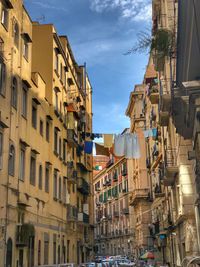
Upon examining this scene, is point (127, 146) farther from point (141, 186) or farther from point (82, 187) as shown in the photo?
point (141, 186)

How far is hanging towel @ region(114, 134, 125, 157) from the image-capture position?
2164cm

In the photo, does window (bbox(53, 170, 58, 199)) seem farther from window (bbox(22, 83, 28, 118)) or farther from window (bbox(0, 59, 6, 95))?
window (bbox(0, 59, 6, 95))

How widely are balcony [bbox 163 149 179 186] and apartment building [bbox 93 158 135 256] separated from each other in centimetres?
4385

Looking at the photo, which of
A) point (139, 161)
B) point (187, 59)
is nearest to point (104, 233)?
point (139, 161)

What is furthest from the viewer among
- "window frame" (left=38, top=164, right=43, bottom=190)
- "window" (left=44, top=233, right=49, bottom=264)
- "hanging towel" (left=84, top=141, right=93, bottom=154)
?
"hanging towel" (left=84, top=141, right=93, bottom=154)

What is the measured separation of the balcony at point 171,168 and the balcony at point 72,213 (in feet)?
28.9

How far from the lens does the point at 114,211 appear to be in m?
81.4

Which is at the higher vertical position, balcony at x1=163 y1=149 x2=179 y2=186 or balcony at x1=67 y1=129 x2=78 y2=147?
balcony at x1=67 y1=129 x2=78 y2=147

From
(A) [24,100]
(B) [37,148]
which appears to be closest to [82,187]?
(B) [37,148]

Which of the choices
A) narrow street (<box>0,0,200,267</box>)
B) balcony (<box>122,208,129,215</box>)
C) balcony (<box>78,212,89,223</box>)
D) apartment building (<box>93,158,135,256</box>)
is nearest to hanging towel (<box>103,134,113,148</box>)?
narrow street (<box>0,0,200,267</box>)

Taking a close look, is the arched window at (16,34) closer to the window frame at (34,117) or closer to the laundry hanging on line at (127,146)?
the window frame at (34,117)

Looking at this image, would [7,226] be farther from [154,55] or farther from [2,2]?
[154,55]

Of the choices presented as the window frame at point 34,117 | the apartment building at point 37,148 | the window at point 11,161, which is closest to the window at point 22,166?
the apartment building at point 37,148

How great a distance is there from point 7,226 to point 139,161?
1602 inches
